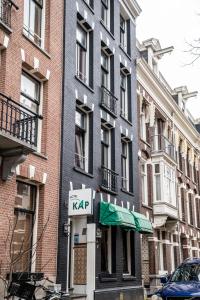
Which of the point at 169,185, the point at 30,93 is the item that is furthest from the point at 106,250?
the point at 169,185

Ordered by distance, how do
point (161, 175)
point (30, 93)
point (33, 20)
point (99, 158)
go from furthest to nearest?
point (161, 175) → point (99, 158) → point (33, 20) → point (30, 93)

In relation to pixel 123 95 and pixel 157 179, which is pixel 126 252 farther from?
pixel 123 95

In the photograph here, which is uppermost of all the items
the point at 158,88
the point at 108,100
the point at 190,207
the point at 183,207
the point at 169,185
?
the point at 158,88

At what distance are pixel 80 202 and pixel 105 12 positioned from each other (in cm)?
1108

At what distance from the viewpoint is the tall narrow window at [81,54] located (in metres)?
17.6

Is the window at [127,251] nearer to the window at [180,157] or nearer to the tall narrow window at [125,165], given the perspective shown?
the tall narrow window at [125,165]

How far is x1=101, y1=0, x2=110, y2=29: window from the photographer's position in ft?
67.9

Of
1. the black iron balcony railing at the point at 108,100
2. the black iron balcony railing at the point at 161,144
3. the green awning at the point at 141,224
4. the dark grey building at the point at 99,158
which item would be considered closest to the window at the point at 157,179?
the black iron balcony railing at the point at 161,144

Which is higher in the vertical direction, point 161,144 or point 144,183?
point 161,144

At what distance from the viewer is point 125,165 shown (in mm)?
20891

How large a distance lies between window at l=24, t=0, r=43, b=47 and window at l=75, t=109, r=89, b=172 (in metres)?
3.42

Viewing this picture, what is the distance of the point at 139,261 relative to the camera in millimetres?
20094

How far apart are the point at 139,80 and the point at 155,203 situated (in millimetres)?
7000

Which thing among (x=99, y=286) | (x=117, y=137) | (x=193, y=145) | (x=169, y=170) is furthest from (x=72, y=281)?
(x=193, y=145)
